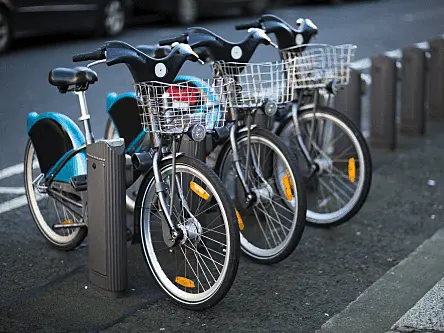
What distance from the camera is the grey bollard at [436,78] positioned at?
902 centimetres

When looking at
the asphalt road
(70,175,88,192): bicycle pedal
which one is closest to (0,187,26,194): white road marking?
the asphalt road

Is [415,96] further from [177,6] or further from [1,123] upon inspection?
[177,6]

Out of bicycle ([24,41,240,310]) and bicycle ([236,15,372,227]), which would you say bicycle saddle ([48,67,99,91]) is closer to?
bicycle ([24,41,240,310])

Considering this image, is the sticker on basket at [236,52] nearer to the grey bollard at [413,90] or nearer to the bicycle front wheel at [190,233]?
the bicycle front wheel at [190,233]

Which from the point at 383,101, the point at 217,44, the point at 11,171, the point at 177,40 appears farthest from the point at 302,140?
the point at 11,171

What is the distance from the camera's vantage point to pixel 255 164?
521 cm

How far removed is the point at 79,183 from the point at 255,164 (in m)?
1.05

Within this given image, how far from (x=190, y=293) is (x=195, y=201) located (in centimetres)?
59

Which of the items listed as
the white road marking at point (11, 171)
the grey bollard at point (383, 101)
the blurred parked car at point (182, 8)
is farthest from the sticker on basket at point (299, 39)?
the blurred parked car at point (182, 8)

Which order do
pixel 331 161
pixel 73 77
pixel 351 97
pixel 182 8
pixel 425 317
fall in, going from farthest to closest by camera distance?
1. pixel 182 8
2. pixel 351 97
3. pixel 331 161
4. pixel 73 77
5. pixel 425 317

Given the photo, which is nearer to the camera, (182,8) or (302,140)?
(302,140)

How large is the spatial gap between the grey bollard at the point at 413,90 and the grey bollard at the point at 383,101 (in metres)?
0.60

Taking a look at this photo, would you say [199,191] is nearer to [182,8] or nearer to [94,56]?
[94,56]

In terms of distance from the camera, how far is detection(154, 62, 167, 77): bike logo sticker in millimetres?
4441
